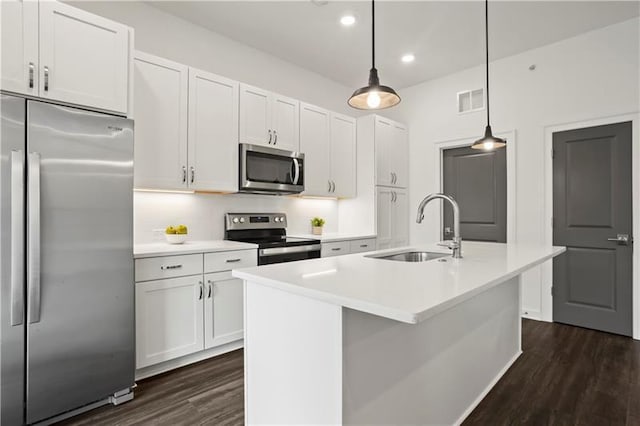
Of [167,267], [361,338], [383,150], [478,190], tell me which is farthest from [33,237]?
[478,190]

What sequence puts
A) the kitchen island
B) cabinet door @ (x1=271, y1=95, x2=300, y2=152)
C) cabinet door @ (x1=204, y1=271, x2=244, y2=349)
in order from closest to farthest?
the kitchen island, cabinet door @ (x1=204, y1=271, x2=244, y2=349), cabinet door @ (x1=271, y1=95, x2=300, y2=152)

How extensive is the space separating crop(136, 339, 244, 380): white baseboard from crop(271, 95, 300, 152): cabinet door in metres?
1.95

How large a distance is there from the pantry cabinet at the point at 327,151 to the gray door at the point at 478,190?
1.34 m

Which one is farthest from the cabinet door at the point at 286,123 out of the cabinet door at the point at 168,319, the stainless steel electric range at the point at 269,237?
the cabinet door at the point at 168,319

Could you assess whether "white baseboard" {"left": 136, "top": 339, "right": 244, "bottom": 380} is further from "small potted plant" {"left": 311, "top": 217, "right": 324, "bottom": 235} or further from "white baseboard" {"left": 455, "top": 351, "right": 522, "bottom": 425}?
"white baseboard" {"left": 455, "top": 351, "right": 522, "bottom": 425}

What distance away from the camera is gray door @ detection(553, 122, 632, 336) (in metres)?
3.37

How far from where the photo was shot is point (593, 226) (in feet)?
11.6

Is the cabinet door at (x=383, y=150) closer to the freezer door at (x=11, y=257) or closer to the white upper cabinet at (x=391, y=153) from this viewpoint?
the white upper cabinet at (x=391, y=153)

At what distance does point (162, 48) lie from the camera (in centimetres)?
310

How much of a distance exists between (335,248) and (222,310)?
1.42 meters

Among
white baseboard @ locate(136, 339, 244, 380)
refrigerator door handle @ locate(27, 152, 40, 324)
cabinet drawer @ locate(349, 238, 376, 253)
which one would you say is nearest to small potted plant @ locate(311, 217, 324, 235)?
cabinet drawer @ locate(349, 238, 376, 253)

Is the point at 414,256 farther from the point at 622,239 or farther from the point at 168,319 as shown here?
the point at 622,239

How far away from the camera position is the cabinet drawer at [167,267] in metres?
2.40

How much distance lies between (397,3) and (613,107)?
2360mm
